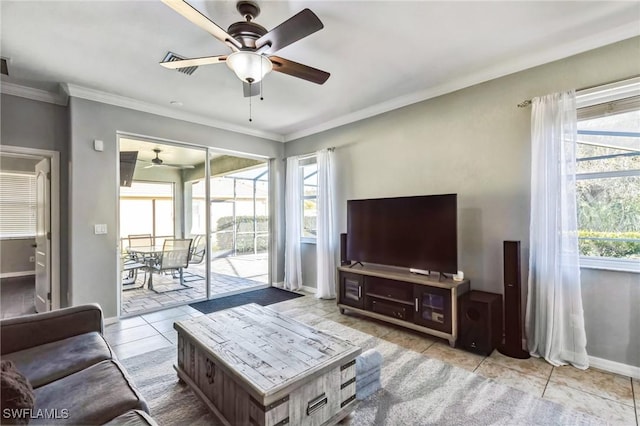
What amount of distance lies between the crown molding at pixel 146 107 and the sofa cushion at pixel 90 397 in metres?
3.19

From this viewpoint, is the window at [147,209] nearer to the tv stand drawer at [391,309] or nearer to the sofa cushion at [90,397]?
the sofa cushion at [90,397]

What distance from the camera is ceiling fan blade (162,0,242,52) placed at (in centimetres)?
152

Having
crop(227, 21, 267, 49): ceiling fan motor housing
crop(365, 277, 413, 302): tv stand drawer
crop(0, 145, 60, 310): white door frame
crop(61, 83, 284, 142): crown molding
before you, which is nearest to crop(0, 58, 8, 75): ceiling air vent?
crop(61, 83, 284, 142): crown molding

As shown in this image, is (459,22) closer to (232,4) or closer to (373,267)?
(232,4)

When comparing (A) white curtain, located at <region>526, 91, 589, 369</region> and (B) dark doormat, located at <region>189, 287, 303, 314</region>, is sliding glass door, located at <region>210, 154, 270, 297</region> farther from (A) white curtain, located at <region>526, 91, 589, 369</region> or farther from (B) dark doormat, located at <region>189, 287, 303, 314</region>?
(A) white curtain, located at <region>526, 91, 589, 369</region>

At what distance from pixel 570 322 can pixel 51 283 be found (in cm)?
536

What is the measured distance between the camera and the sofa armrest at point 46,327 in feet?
5.66

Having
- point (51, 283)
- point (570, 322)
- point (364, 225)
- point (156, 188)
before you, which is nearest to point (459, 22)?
point (364, 225)

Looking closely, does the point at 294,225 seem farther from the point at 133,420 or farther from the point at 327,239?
the point at 133,420

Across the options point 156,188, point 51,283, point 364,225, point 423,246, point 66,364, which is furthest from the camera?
point 156,188

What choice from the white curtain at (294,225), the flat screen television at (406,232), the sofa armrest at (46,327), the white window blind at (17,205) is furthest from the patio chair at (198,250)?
the white window blind at (17,205)

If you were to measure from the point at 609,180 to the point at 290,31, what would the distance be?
282 cm

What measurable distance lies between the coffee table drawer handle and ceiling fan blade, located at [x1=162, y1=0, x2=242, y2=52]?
Answer: 2199mm

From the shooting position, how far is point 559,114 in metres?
2.50
